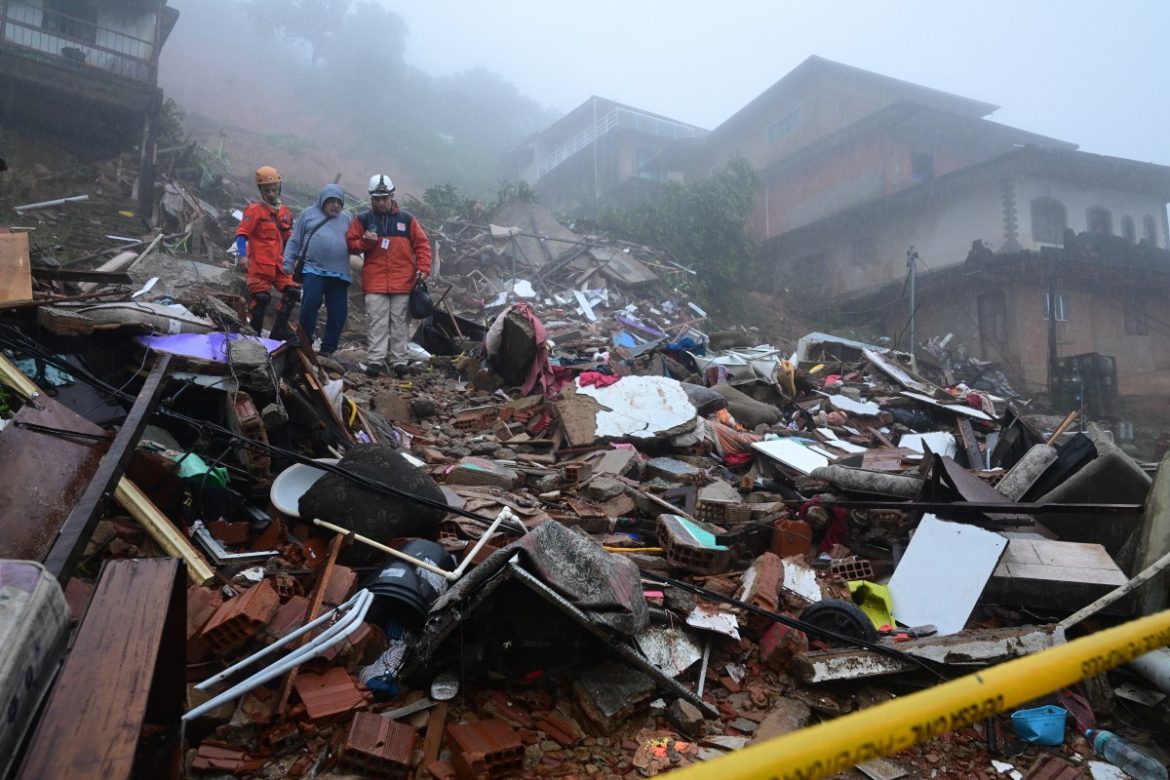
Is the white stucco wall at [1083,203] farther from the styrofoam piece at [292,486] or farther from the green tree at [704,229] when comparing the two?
the styrofoam piece at [292,486]

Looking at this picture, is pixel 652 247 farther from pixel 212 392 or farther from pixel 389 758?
pixel 389 758

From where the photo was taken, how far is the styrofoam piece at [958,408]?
7297 millimetres

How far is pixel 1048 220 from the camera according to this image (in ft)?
60.5

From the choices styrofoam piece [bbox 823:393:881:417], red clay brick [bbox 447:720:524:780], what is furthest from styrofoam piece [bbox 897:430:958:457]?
red clay brick [bbox 447:720:524:780]

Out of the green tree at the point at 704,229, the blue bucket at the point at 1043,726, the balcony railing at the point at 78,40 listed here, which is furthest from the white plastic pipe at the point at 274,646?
the green tree at the point at 704,229

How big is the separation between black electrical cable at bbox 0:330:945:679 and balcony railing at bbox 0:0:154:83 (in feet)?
45.8

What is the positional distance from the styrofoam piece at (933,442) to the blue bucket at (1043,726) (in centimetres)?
373

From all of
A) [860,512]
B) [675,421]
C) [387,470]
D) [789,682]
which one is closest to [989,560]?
[860,512]

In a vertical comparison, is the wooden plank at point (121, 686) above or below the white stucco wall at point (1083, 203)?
below

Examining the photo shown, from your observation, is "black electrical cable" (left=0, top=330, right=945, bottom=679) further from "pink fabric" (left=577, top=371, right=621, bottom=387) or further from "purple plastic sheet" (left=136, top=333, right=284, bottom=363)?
"pink fabric" (left=577, top=371, right=621, bottom=387)

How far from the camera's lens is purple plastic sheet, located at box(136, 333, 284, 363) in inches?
163

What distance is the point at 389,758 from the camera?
2.18 metres

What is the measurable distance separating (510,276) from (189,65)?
119 feet

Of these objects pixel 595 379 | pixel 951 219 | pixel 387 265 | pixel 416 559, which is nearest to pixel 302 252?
A: pixel 387 265
